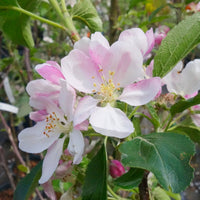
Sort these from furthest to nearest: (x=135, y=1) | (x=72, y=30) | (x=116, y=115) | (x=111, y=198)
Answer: (x=135, y=1)
(x=111, y=198)
(x=72, y=30)
(x=116, y=115)

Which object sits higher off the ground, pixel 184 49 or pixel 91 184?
pixel 184 49

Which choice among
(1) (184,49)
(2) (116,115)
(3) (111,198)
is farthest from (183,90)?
(3) (111,198)

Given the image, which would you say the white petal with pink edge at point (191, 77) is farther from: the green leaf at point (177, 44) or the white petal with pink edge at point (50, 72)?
the white petal with pink edge at point (50, 72)

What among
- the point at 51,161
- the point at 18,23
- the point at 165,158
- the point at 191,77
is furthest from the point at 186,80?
the point at 18,23

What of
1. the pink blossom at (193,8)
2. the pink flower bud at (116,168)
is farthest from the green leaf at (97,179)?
the pink blossom at (193,8)

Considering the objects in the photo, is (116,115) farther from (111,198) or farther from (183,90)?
(111,198)

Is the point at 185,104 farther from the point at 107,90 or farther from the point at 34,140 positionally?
the point at 34,140
